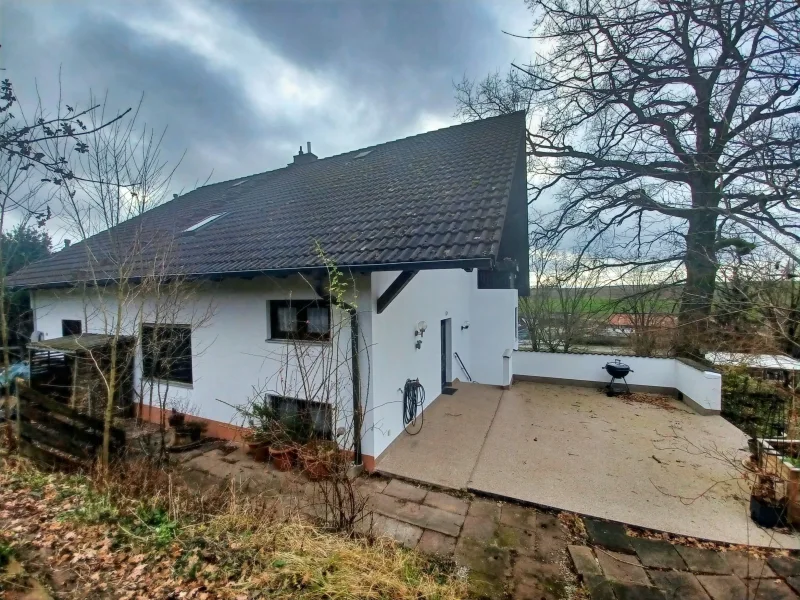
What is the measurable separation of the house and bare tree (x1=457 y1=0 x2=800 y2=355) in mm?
1880

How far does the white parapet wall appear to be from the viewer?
764 cm

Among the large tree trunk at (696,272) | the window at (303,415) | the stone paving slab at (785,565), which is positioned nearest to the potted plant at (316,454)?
the window at (303,415)

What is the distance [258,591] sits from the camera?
98.0 inches

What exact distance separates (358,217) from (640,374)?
9.23 m

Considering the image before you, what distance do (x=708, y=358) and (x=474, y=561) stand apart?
942 centimetres

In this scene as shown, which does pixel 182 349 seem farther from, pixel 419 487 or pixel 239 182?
pixel 239 182

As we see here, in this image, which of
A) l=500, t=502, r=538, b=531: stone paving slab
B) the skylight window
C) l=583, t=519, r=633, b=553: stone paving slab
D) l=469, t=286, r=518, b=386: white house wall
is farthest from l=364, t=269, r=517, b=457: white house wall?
the skylight window

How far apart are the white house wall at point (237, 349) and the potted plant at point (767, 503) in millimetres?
5211

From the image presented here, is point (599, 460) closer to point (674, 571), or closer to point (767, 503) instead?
point (767, 503)

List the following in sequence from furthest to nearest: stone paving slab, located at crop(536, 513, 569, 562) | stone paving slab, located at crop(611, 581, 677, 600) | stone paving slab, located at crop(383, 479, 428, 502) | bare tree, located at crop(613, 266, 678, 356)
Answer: bare tree, located at crop(613, 266, 678, 356)
stone paving slab, located at crop(383, 479, 428, 502)
stone paving slab, located at crop(536, 513, 569, 562)
stone paving slab, located at crop(611, 581, 677, 600)

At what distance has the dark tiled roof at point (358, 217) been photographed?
499cm

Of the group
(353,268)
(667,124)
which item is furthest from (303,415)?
(667,124)

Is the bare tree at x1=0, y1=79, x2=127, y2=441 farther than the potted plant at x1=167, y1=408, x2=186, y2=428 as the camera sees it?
No

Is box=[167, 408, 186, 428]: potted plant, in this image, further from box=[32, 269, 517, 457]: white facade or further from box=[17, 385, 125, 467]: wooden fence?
box=[17, 385, 125, 467]: wooden fence
